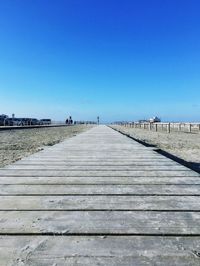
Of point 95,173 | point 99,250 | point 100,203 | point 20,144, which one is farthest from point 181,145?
point 99,250

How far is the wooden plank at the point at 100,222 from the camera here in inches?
78.0

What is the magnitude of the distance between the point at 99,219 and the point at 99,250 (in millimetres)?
480

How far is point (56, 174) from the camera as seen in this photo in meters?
4.00

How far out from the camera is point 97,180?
3.61m

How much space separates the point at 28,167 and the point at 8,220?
7.67 feet

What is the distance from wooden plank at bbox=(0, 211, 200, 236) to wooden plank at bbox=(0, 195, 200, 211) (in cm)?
13

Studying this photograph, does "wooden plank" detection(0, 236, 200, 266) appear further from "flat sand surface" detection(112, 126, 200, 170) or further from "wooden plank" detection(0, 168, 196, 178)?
"flat sand surface" detection(112, 126, 200, 170)

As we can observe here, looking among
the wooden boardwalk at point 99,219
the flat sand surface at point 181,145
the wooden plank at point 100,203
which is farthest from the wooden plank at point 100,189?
the flat sand surface at point 181,145

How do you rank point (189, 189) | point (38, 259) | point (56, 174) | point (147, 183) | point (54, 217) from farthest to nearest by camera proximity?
point (56, 174), point (147, 183), point (189, 189), point (54, 217), point (38, 259)

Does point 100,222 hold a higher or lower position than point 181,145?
higher

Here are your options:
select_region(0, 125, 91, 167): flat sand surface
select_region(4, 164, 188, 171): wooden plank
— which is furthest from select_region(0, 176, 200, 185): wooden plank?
select_region(0, 125, 91, 167): flat sand surface

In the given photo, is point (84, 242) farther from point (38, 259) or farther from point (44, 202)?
point (44, 202)

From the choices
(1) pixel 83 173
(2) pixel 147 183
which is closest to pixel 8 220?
(2) pixel 147 183

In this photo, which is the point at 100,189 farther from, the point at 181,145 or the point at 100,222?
the point at 181,145
